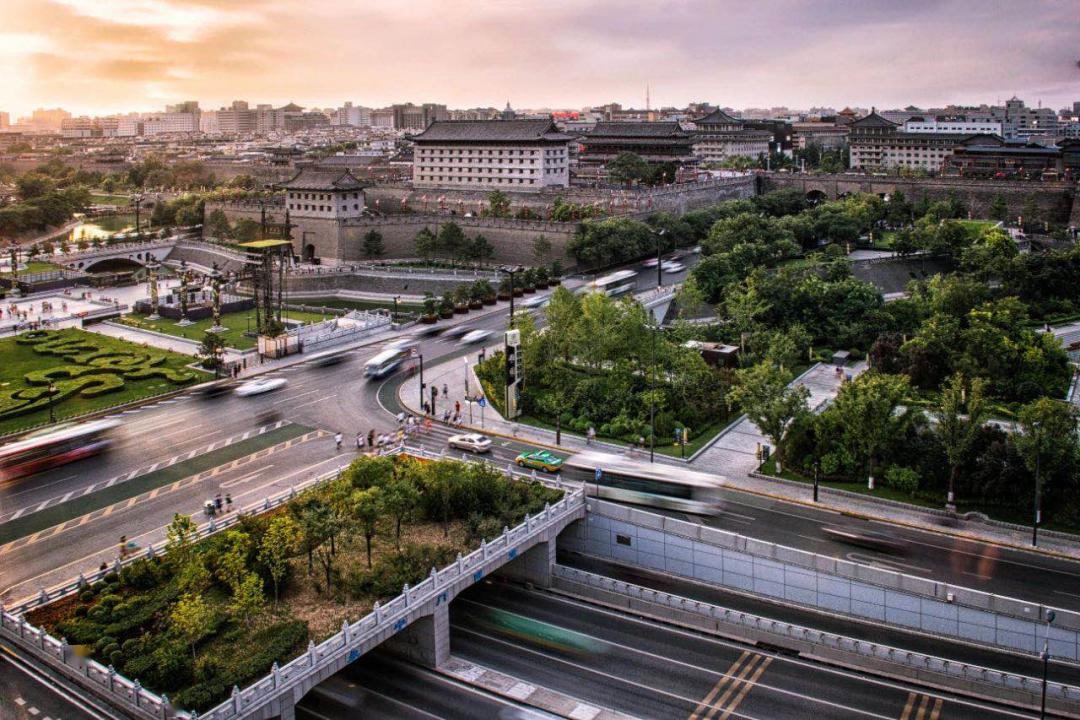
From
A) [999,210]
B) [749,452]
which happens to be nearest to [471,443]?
[749,452]

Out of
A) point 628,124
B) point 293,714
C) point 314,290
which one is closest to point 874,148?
point 628,124

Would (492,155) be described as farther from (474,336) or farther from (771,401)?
(771,401)

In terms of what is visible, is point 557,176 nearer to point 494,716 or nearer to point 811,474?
point 811,474

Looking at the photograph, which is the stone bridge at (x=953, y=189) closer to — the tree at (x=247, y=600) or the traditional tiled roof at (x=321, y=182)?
the traditional tiled roof at (x=321, y=182)

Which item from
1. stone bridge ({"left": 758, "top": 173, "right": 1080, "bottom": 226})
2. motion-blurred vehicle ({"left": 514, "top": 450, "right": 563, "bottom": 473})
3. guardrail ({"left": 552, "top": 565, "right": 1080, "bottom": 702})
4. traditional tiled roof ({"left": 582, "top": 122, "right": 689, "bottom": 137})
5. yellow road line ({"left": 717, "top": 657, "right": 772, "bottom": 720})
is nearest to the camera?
yellow road line ({"left": 717, "top": 657, "right": 772, "bottom": 720})

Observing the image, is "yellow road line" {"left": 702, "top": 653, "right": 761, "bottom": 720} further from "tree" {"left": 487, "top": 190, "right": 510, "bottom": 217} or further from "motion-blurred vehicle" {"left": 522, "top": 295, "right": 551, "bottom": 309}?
"tree" {"left": 487, "top": 190, "right": 510, "bottom": 217}

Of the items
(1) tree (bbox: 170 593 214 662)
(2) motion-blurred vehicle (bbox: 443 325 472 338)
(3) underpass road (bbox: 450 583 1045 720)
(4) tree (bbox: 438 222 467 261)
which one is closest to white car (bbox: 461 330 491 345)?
(2) motion-blurred vehicle (bbox: 443 325 472 338)

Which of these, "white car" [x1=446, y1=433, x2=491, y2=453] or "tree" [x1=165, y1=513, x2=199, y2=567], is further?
"white car" [x1=446, y1=433, x2=491, y2=453]

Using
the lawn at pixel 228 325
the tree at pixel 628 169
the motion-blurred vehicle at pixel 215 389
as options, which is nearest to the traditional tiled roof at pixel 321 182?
the lawn at pixel 228 325
